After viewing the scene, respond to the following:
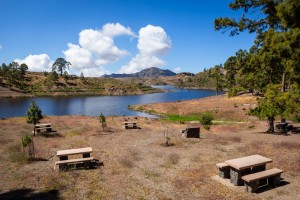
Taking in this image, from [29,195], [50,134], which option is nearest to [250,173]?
[29,195]

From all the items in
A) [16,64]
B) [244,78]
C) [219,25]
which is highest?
[16,64]

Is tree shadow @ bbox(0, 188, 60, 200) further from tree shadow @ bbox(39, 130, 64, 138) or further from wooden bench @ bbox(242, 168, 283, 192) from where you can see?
tree shadow @ bbox(39, 130, 64, 138)

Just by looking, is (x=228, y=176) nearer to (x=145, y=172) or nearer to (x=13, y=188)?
(x=145, y=172)

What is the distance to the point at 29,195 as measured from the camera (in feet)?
42.9

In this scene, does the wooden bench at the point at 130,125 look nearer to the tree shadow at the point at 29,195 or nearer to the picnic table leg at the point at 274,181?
the tree shadow at the point at 29,195

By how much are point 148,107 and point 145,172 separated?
195ft

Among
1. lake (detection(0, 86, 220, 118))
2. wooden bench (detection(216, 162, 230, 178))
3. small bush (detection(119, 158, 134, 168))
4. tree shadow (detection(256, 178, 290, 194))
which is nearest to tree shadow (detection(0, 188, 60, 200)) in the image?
small bush (detection(119, 158, 134, 168))

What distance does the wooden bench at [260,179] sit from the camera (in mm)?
13297

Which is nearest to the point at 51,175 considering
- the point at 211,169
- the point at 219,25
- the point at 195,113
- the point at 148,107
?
the point at 211,169

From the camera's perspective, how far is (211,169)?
17.2 m

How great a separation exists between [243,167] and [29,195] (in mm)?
11578

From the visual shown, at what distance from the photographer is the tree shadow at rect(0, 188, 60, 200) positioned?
42.0 ft

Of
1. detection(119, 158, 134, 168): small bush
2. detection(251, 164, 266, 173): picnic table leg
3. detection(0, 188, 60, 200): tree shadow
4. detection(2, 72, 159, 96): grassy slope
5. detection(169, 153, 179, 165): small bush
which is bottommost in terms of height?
detection(0, 188, 60, 200): tree shadow

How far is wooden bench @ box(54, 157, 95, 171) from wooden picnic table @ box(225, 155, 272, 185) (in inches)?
379
